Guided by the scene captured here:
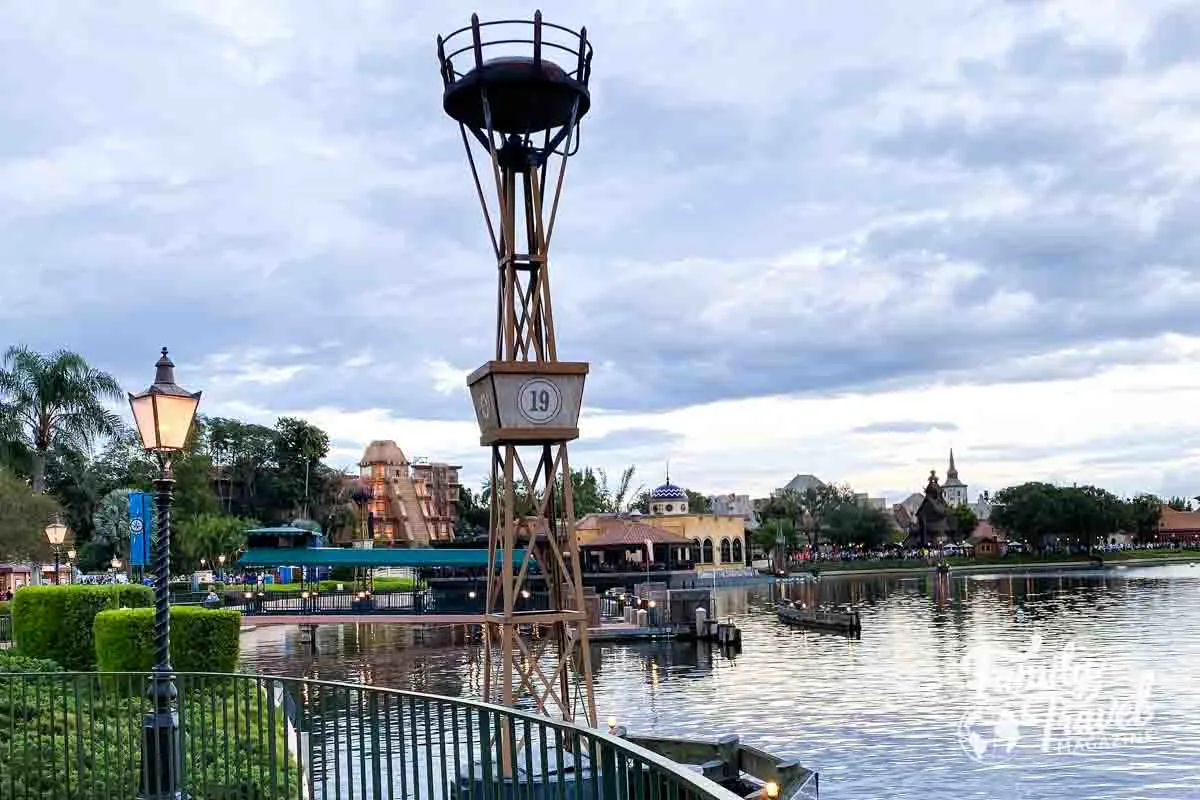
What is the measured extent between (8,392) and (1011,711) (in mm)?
55199

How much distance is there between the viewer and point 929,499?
528 feet

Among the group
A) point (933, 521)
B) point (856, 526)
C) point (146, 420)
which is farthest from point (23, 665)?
point (933, 521)

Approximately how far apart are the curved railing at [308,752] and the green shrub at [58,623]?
27.9 ft

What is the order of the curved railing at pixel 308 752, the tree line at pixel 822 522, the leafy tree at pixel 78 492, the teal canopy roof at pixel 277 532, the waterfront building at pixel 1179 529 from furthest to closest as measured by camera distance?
the waterfront building at pixel 1179 529
the tree line at pixel 822 522
the leafy tree at pixel 78 492
the teal canopy roof at pixel 277 532
the curved railing at pixel 308 752

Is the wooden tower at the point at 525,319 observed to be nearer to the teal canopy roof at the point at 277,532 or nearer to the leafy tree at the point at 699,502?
the teal canopy roof at the point at 277,532

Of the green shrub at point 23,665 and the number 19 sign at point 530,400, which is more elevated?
the number 19 sign at point 530,400

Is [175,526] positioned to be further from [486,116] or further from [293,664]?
[486,116]

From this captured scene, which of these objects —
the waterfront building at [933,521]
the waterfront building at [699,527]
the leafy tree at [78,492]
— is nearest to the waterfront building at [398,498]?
the waterfront building at [699,527]

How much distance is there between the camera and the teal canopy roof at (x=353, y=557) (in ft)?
180

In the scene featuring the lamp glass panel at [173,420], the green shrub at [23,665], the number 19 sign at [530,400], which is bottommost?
the green shrub at [23,665]

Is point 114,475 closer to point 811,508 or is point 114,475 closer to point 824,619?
point 824,619

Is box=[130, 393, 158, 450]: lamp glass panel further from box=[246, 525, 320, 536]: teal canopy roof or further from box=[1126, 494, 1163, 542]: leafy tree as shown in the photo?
box=[1126, 494, 1163, 542]: leafy tree

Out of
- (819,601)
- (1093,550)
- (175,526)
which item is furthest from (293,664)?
(1093,550)

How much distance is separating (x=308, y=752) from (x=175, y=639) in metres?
10.5
